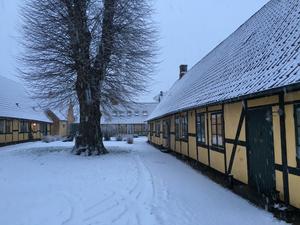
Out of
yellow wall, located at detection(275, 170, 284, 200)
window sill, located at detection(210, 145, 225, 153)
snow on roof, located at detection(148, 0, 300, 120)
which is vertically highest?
snow on roof, located at detection(148, 0, 300, 120)

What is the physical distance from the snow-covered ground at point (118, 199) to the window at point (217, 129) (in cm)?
125

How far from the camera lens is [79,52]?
20.1m

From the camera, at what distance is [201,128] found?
51.2 ft

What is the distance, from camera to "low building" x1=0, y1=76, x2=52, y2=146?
33562 millimetres

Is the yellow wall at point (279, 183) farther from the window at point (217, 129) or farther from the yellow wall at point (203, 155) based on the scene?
the yellow wall at point (203, 155)

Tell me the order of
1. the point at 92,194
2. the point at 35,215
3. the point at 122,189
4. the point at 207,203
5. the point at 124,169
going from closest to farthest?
the point at 35,215 → the point at 207,203 → the point at 92,194 → the point at 122,189 → the point at 124,169

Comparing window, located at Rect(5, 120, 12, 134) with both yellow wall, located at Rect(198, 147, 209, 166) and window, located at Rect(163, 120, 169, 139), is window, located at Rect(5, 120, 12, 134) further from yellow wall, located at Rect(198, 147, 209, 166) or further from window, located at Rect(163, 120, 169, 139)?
yellow wall, located at Rect(198, 147, 209, 166)

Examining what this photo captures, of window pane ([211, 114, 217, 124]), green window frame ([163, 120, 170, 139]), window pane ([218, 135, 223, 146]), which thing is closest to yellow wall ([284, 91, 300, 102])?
window pane ([218, 135, 223, 146])

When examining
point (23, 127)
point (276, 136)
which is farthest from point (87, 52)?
point (23, 127)

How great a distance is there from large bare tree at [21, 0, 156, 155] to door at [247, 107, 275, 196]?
1213cm

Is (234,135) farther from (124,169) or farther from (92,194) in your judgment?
(124,169)

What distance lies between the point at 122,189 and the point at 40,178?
137 inches

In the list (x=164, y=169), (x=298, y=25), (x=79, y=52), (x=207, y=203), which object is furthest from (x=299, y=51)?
(x=79, y=52)

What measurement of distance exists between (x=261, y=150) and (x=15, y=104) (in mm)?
33231
